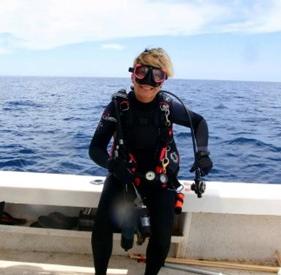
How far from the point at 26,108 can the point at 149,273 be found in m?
11.3

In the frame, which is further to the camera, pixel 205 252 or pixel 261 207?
pixel 205 252

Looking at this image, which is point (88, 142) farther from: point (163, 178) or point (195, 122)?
point (163, 178)

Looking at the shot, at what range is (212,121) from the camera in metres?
9.69

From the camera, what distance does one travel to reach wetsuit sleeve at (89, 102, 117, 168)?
2.15 metres

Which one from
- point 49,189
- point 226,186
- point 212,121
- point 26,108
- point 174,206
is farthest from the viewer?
point 26,108

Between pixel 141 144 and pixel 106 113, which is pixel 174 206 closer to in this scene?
pixel 141 144

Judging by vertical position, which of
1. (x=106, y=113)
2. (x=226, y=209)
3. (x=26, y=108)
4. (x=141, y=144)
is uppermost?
(x=106, y=113)

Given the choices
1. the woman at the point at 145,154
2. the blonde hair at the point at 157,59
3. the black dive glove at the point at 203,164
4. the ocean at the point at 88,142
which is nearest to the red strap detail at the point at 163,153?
the woman at the point at 145,154

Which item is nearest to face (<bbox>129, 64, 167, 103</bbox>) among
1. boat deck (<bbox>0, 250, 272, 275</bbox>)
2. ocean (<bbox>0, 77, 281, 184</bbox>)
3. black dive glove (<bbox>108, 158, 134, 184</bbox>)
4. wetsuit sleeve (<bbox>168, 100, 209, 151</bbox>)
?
wetsuit sleeve (<bbox>168, 100, 209, 151</bbox>)

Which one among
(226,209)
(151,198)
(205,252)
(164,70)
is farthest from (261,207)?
(164,70)

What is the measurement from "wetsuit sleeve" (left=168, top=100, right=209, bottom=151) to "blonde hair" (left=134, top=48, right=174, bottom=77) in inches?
7.9

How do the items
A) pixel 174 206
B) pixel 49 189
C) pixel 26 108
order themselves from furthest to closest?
pixel 26 108, pixel 49 189, pixel 174 206

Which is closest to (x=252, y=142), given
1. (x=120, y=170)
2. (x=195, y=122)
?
(x=195, y=122)

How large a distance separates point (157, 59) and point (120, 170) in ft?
2.11
